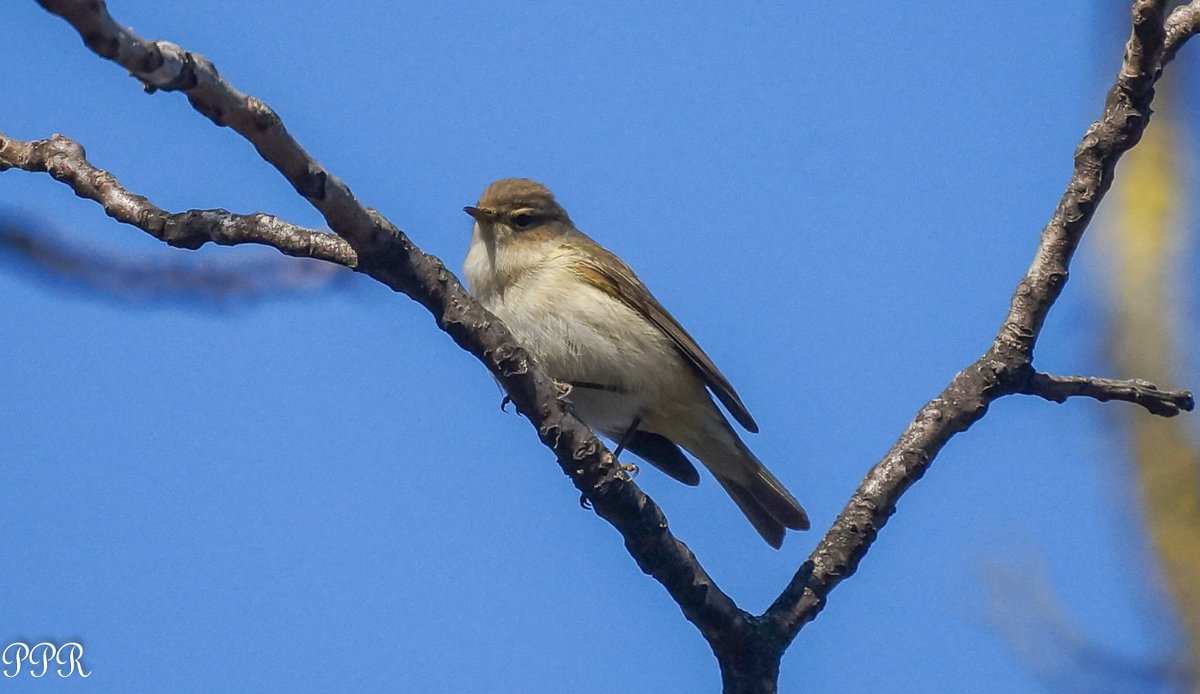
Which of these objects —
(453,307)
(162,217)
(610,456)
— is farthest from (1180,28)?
(162,217)

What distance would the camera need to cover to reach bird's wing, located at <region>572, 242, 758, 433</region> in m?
5.86

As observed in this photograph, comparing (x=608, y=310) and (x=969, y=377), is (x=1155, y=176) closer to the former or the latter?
(x=969, y=377)

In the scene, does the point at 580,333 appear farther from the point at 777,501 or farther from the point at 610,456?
the point at 610,456

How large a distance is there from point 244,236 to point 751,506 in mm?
3276

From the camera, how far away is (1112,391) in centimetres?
362

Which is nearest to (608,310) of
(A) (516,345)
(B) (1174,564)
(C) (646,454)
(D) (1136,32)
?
(C) (646,454)

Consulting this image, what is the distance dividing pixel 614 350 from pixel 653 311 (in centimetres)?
48

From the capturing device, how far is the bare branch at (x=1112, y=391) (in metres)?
3.47

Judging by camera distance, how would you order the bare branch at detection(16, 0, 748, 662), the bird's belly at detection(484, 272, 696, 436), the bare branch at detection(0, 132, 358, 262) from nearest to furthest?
the bare branch at detection(16, 0, 748, 662) → the bare branch at detection(0, 132, 358, 262) → the bird's belly at detection(484, 272, 696, 436)

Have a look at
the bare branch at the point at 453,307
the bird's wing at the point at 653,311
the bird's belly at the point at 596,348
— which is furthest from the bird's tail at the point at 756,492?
the bare branch at the point at 453,307

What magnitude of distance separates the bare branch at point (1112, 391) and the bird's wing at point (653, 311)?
2.13 m

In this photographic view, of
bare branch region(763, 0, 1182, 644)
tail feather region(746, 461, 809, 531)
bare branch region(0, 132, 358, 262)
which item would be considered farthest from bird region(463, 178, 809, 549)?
bare branch region(0, 132, 358, 262)

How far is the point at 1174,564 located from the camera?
2721 mm

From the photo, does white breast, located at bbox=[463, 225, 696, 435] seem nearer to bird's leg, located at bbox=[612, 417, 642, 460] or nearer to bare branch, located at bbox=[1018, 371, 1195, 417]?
bird's leg, located at bbox=[612, 417, 642, 460]
